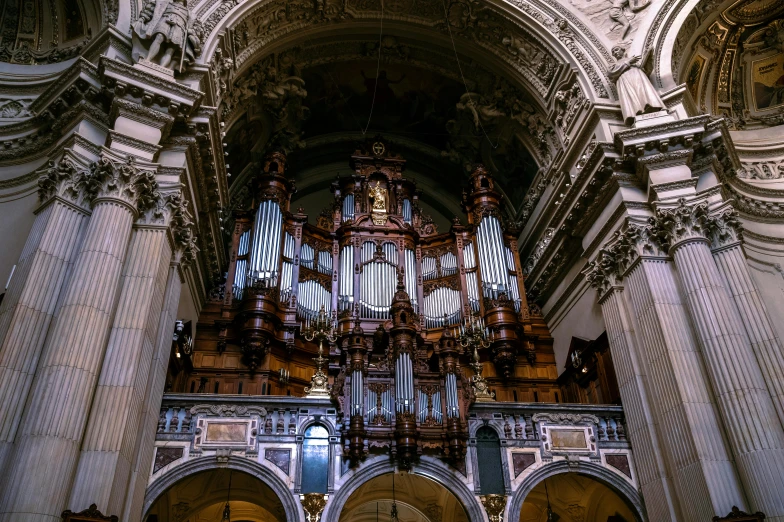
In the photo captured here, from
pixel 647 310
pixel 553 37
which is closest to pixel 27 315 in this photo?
pixel 647 310

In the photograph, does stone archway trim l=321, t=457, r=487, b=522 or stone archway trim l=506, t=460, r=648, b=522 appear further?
stone archway trim l=506, t=460, r=648, b=522

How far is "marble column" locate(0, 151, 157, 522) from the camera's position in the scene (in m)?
7.53

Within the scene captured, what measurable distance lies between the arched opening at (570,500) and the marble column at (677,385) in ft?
8.60

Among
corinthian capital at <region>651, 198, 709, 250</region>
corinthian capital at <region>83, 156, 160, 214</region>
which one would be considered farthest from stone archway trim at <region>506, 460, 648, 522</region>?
corinthian capital at <region>83, 156, 160, 214</region>

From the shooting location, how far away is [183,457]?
10.2 meters

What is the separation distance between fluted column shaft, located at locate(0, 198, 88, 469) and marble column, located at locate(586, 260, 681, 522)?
369 inches

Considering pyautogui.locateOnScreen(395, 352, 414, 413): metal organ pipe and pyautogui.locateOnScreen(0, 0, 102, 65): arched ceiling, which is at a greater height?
pyautogui.locateOnScreen(0, 0, 102, 65): arched ceiling

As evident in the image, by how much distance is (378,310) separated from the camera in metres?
14.9

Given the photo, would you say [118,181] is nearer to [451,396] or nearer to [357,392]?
[357,392]

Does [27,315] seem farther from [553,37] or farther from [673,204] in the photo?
[553,37]

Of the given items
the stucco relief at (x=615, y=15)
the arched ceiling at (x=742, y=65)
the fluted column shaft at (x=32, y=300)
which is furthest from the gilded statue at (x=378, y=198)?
the fluted column shaft at (x=32, y=300)

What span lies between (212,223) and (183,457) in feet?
17.3

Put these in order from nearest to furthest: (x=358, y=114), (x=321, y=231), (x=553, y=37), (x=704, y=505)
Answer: (x=704, y=505) < (x=553, y=37) < (x=321, y=231) < (x=358, y=114)

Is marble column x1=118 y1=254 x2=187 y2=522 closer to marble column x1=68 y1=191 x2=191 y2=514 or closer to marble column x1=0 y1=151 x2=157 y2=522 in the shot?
marble column x1=68 y1=191 x2=191 y2=514
